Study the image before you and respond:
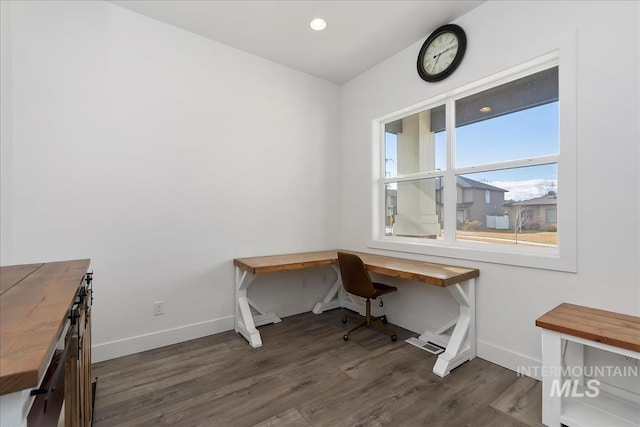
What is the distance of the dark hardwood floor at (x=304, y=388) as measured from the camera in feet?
5.77

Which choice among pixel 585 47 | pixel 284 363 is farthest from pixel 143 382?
pixel 585 47

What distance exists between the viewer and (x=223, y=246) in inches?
120

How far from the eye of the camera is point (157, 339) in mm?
2652

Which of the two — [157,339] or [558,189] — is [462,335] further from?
[157,339]

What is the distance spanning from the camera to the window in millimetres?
2242

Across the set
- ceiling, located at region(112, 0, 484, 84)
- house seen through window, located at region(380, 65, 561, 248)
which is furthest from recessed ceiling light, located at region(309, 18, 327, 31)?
house seen through window, located at region(380, 65, 561, 248)

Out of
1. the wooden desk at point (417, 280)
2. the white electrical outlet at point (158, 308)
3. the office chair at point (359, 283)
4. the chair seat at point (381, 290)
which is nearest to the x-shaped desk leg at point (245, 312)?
the wooden desk at point (417, 280)

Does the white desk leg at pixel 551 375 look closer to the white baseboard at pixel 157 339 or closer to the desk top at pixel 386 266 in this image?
the desk top at pixel 386 266

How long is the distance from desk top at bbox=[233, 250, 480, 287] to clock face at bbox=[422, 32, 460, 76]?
6.13 ft

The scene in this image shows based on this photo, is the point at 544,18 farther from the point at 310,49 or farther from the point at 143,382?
the point at 143,382

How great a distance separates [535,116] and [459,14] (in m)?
1.16

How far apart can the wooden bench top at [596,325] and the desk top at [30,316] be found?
2269 millimetres

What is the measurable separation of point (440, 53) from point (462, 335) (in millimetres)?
2588

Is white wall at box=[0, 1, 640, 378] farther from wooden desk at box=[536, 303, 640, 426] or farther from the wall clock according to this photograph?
wooden desk at box=[536, 303, 640, 426]
